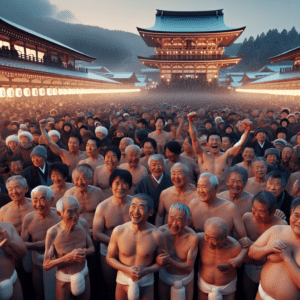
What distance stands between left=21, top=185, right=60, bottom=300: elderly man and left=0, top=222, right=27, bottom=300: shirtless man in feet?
1.08

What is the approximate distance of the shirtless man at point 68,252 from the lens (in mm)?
2500

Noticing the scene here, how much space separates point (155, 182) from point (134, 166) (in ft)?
2.37

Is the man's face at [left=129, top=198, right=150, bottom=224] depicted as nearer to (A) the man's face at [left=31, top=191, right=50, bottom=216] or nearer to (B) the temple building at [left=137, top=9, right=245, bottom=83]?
(A) the man's face at [left=31, top=191, right=50, bottom=216]

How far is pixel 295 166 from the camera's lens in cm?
473

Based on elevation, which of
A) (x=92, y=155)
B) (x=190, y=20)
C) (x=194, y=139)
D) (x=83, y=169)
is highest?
(x=190, y=20)

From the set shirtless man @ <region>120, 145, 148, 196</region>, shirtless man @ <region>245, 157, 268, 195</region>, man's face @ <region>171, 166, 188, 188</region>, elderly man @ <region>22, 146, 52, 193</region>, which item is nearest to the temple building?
shirtless man @ <region>120, 145, 148, 196</region>

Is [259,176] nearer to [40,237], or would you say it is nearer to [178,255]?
[178,255]

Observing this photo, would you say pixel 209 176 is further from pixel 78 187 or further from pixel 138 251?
pixel 78 187

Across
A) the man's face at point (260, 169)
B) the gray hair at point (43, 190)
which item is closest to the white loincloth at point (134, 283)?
the gray hair at point (43, 190)

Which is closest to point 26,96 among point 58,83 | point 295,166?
point 58,83

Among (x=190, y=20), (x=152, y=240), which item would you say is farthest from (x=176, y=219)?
(x=190, y=20)

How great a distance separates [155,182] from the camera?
153 inches

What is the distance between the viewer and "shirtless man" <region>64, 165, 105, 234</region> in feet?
11.2

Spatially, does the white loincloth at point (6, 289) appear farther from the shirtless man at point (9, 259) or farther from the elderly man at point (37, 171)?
the elderly man at point (37, 171)
